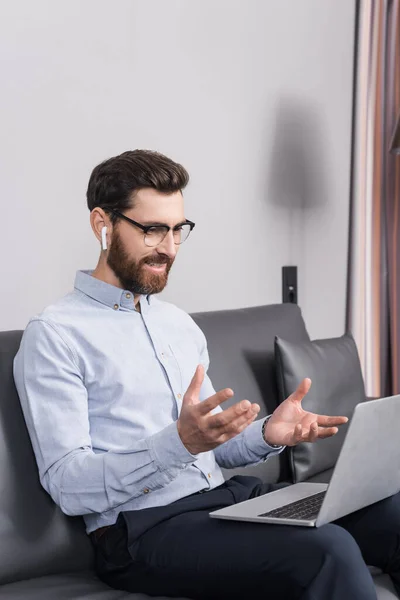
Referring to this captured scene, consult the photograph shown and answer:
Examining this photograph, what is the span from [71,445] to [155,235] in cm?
48

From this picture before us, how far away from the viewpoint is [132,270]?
5.79 feet

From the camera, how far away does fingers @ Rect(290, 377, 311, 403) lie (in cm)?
161

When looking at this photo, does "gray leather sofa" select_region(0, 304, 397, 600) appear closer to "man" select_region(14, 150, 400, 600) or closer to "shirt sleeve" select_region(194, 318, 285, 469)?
"man" select_region(14, 150, 400, 600)

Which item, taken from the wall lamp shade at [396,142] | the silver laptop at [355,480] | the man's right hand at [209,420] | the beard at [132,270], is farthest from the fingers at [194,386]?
the wall lamp shade at [396,142]

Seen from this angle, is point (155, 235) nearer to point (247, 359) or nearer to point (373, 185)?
point (247, 359)

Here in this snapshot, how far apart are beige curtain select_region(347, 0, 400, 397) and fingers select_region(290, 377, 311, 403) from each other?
1.90 metres

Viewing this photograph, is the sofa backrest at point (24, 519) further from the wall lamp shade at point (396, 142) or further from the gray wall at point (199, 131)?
the wall lamp shade at point (396, 142)

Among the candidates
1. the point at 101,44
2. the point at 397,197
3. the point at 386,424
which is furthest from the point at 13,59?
the point at 397,197

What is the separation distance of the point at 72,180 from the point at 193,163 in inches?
21.4

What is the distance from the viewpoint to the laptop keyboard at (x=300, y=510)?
151cm

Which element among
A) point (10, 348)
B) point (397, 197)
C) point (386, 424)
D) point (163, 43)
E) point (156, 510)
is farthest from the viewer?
point (397, 197)

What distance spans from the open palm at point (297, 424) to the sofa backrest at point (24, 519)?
0.43 m

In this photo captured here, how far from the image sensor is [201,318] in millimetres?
2229

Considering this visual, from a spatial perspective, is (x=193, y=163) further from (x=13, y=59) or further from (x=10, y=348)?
(x=10, y=348)
